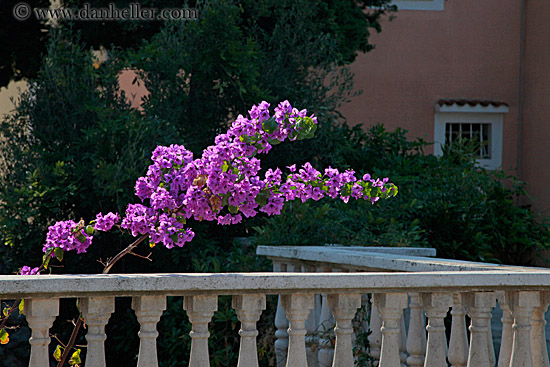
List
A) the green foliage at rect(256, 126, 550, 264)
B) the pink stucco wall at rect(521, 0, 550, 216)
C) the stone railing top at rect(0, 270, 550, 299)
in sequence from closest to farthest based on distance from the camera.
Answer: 1. the stone railing top at rect(0, 270, 550, 299)
2. the green foliage at rect(256, 126, 550, 264)
3. the pink stucco wall at rect(521, 0, 550, 216)

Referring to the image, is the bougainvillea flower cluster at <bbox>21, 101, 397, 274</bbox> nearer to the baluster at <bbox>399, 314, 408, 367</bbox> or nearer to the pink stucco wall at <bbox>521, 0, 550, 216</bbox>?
the baluster at <bbox>399, 314, 408, 367</bbox>

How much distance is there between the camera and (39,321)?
279 centimetres

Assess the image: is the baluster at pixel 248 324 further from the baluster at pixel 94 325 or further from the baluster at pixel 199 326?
the baluster at pixel 94 325

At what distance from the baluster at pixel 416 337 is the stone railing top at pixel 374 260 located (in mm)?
257

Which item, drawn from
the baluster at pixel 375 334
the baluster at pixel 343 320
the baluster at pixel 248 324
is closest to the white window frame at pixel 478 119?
the baluster at pixel 375 334

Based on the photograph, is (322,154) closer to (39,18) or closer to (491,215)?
(491,215)

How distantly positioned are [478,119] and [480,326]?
Answer: 11786mm

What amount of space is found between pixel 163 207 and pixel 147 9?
23.4 ft

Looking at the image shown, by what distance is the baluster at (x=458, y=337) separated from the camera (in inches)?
136

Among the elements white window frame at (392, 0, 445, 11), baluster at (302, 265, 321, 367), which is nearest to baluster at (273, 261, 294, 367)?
baluster at (302, 265, 321, 367)

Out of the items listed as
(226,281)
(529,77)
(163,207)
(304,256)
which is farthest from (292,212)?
(529,77)

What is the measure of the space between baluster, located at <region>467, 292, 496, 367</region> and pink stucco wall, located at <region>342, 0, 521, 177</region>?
10979 millimetres

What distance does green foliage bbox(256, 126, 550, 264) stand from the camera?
23.8 ft

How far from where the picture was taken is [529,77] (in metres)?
14.5
